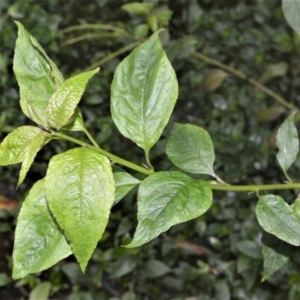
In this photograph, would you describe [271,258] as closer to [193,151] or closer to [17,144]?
[193,151]

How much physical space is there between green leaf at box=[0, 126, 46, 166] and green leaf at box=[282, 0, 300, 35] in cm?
48

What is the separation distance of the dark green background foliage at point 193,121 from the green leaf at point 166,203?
2.62ft

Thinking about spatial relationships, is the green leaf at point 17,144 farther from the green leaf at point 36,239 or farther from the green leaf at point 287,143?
the green leaf at point 287,143

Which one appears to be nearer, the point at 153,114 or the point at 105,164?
the point at 105,164

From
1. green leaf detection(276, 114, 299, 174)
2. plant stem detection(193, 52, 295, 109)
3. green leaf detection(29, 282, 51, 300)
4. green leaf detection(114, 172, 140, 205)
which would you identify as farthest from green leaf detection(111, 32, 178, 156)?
plant stem detection(193, 52, 295, 109)

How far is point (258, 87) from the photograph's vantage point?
225cm

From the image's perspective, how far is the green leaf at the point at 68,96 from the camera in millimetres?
750

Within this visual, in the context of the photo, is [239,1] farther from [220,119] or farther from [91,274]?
[91,274]

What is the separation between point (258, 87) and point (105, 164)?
1.60 metres

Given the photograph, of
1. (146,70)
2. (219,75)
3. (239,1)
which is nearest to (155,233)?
(146,70)

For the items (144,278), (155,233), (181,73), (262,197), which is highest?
(155,233)

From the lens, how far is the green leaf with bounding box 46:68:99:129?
75cm

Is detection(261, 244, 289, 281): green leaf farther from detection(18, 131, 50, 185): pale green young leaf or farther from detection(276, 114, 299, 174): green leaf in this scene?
detection(18, 131, 50, 185): pale green young leaf

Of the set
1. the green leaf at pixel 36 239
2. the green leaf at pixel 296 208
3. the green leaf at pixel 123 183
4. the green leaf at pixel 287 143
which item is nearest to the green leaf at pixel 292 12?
the green leaf at pixel 287 143
